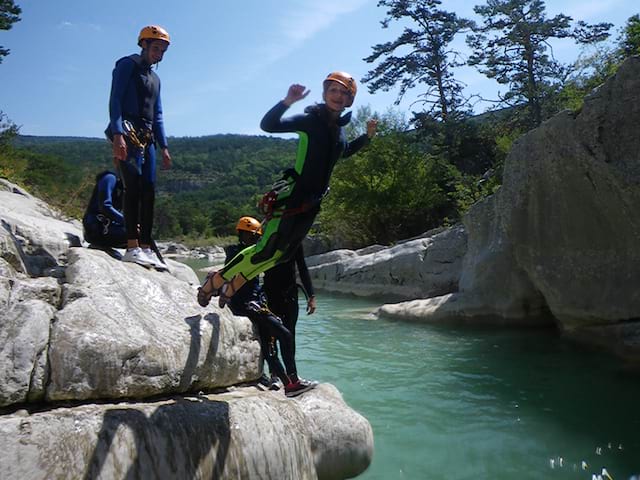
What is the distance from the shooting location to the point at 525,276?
11.0 meters

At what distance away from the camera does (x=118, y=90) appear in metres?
4.71

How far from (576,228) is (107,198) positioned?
684 centimetres

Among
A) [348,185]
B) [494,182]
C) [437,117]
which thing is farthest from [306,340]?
[437,117]

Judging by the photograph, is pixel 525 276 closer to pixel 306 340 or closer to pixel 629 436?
pixel 306 340

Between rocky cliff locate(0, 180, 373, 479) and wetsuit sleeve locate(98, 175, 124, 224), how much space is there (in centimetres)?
53

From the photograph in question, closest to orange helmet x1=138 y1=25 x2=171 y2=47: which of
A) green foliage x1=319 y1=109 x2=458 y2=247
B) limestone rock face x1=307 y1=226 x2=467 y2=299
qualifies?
limestone rock face x1=307 y1=226 x2=467 y2=299

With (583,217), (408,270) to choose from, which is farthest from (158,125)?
(408,270)

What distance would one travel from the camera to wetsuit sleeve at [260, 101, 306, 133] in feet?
13.6

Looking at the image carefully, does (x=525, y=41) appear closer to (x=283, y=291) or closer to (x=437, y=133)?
(x=437, y=133)

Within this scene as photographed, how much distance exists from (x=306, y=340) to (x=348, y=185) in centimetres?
1514

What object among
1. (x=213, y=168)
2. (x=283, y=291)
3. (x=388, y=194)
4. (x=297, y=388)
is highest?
(x=213, y=168)

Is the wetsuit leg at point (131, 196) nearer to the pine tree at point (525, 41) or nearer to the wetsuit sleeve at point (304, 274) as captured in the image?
the wetsuit sleeve at point (304, 274)

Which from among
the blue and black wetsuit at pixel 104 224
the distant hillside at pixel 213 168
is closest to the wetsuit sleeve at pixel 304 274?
the blue and black wetsuit at pixel 104 224

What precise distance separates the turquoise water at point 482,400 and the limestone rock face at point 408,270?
14.1 ft
